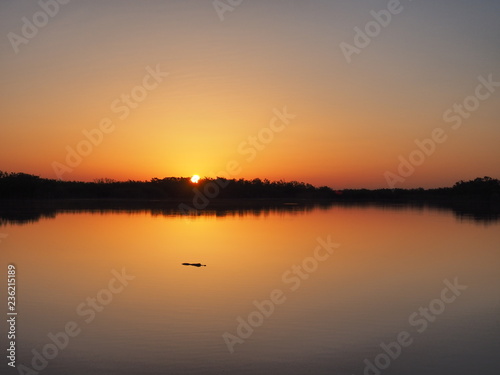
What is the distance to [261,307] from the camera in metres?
9.27

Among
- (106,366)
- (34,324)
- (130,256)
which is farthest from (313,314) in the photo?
(130,256)

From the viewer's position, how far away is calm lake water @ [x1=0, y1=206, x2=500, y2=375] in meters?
6.51

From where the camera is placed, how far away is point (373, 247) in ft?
58.9

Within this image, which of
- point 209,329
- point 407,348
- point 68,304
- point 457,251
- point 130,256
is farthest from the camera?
Result: point 457,251

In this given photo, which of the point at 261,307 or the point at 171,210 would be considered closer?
the point at 261,307

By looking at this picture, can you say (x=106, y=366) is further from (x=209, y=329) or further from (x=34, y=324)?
(x=34, y=324)

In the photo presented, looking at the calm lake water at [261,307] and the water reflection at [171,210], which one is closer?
the calm lake water at [261,307]

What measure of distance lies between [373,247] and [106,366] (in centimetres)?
1309

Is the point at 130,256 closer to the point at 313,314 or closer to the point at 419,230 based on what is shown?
the point at 313,314

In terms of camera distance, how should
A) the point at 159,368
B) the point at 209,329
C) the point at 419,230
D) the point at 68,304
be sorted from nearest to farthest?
1. the point at 159,368
2. the point at 209,329
3. the point at 68,304
4. the point at 419,230

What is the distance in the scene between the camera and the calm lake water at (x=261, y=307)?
651cm

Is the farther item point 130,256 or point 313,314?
point 130,256

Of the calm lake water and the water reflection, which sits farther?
the water reflection

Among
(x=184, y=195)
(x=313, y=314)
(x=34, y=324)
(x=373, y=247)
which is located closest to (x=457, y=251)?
(x=373, y=247)
